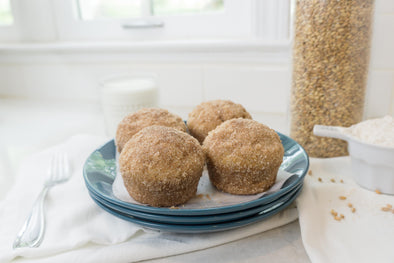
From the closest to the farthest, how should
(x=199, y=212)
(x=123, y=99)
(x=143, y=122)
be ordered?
1. (x=199, y=212)
2. (x=143, y=122)
3. (x=123, y=99)

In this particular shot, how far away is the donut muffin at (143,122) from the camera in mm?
813

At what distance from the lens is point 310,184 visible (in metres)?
0.78

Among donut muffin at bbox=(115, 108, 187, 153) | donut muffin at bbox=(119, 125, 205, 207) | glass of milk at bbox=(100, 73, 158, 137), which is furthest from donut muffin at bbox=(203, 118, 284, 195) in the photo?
glass of milk at bbox=(100, 73, 158, 137)

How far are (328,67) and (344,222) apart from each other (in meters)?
0.39

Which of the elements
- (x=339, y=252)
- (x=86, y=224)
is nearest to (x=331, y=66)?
(x=339, y=252)

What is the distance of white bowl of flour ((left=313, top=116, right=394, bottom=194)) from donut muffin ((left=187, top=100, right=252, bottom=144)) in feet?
0.64

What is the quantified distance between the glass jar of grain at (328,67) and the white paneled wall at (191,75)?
0.20 m

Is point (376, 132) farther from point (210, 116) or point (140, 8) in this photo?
point (140, 8)

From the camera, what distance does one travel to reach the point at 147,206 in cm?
60

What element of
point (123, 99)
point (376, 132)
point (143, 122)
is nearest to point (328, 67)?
point (376, 132)

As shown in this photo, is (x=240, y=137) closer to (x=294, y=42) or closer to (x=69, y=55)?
(x=294, y=42)

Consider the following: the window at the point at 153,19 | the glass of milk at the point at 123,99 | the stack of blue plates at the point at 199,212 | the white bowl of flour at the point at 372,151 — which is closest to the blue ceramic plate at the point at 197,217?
the stack of blue plates at the point at 199,212

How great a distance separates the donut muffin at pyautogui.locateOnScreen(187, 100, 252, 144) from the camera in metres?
0.83

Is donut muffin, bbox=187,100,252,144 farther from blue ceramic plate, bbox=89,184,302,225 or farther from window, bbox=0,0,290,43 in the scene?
window, bbox=0,0,290,43
